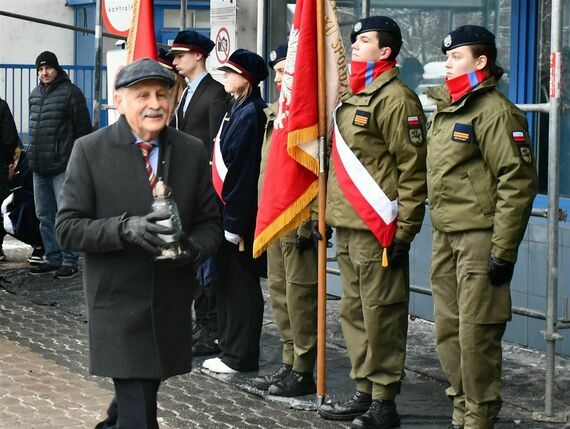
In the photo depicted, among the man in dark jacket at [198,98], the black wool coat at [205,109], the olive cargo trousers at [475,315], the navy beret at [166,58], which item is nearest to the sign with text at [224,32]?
the navy beret at [166,58]

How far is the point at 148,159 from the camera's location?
16.7 ft

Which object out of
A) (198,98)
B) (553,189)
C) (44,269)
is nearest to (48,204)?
(44,269)

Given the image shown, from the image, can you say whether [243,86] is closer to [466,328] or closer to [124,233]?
[466,328]

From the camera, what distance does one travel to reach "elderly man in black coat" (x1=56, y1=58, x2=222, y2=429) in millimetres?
5004

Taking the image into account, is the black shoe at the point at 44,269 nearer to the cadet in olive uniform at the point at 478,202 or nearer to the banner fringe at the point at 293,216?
the banner fringe at the point at 293,216

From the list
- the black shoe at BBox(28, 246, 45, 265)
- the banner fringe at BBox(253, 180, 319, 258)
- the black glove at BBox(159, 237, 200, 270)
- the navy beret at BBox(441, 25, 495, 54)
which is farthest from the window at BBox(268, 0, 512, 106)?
the black glove at BBox(159, 237, 200, 270)

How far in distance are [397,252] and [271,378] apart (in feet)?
4.99

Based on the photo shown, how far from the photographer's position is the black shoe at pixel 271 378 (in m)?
7.75

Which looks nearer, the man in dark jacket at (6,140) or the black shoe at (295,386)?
the black shoe at (295,386)

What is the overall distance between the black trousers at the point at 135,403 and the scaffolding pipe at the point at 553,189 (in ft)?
8.59

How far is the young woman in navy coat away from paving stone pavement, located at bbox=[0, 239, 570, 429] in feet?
0.78

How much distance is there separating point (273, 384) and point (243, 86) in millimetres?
1824

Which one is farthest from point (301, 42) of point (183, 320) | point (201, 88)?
point (183, 320)

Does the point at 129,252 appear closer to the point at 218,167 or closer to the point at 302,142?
the point at 302,142
